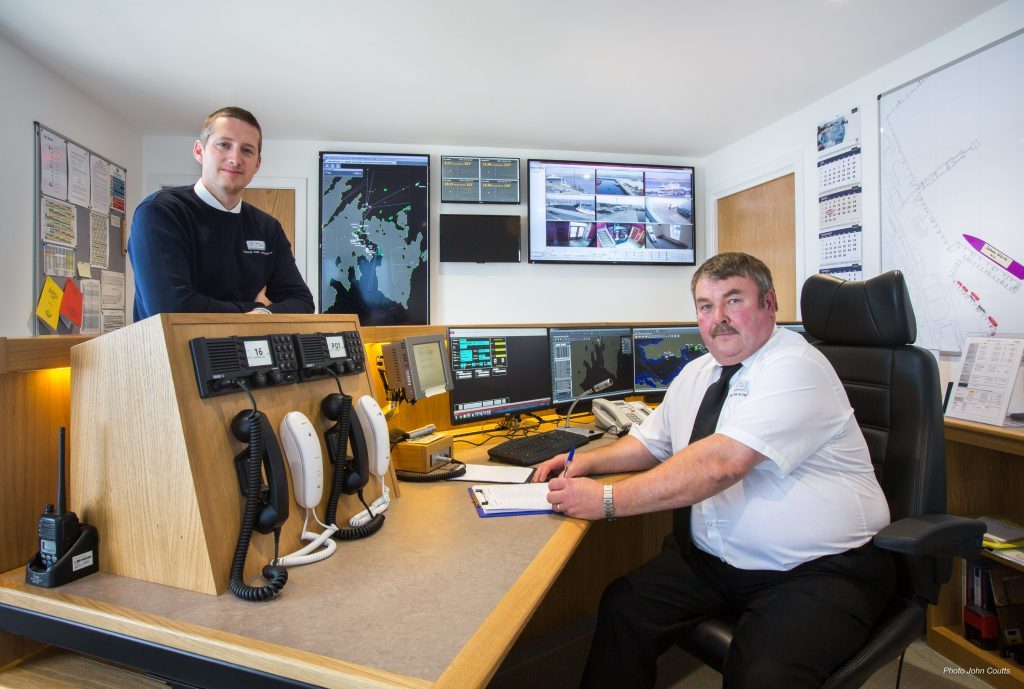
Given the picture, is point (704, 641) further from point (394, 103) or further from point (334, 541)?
point (394, 103)

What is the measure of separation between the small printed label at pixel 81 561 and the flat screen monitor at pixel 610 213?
343cm

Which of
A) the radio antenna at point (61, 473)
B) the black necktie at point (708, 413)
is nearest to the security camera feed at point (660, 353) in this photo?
the black necktie at point (708, 413)

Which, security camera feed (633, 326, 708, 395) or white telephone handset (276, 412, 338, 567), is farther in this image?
security camera feed (633, 326, 708, 395)

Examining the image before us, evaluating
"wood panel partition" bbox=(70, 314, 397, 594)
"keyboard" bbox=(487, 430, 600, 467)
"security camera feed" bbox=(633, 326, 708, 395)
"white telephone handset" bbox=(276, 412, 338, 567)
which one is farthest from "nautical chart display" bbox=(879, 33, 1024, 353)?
"wood panel partition" bbox=(70, 314, 397, 594)

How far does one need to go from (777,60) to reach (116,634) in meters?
3.34

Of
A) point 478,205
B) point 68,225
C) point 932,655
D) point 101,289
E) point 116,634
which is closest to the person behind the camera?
point 116,634

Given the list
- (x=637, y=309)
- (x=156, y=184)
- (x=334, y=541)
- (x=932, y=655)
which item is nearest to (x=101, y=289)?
(x=156, y=184)

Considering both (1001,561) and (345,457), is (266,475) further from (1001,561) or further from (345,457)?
(1001,561)

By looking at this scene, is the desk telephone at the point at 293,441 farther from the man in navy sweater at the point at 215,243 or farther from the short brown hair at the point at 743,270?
the short brown hair at the point at 743,270

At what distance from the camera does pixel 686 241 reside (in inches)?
164

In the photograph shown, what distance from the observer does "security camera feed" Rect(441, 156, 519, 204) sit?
3.91m

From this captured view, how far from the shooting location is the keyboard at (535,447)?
5.23 feet

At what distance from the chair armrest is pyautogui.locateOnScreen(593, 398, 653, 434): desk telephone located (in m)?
0.94

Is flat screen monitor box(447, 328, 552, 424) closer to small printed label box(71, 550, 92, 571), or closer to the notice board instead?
small printed label box(71, 550, 92, 571)
